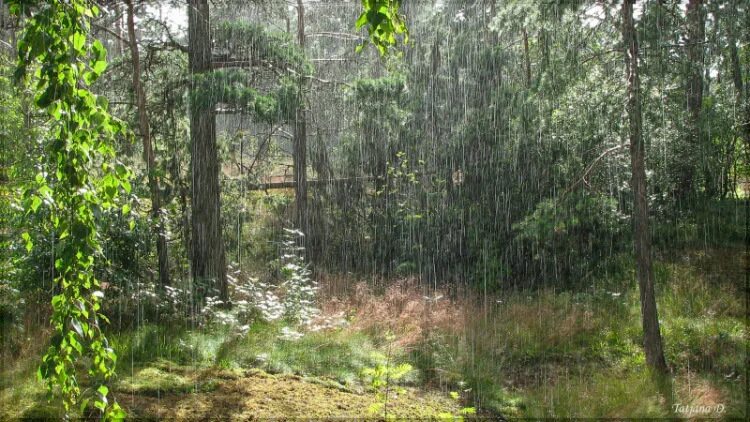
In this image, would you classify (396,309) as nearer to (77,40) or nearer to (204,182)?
(204,182)

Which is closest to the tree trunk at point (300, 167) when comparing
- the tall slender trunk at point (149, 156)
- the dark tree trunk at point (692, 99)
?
the tall slender trunk at point (149, 156)

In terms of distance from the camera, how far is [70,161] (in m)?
2.12

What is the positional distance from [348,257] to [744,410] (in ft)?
32.9

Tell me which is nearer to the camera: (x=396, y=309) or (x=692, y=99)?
(x=396, y=309)

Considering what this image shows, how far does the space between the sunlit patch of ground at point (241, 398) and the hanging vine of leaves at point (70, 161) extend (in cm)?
229

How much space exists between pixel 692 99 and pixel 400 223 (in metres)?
6.77

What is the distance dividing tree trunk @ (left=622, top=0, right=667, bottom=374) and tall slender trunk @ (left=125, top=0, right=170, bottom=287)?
6715 millimetres

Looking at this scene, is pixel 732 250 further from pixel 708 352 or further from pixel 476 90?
pixel 476 90

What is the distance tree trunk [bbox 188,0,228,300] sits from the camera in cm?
936

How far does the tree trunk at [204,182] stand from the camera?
9.36 meters

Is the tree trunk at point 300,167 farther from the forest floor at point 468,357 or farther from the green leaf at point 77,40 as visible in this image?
the green leaf at point 77,40

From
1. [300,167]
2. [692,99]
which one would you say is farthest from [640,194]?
[300,167]

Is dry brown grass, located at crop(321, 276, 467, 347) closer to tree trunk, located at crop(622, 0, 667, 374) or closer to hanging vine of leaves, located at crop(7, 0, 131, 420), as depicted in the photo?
tree trunk, located at crop(622, 0, 667, 374)

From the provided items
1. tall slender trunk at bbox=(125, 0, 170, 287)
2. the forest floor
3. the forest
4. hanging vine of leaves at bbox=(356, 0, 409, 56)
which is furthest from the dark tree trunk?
tall slender trunk at bbox=(125, 0, 170, 287)
